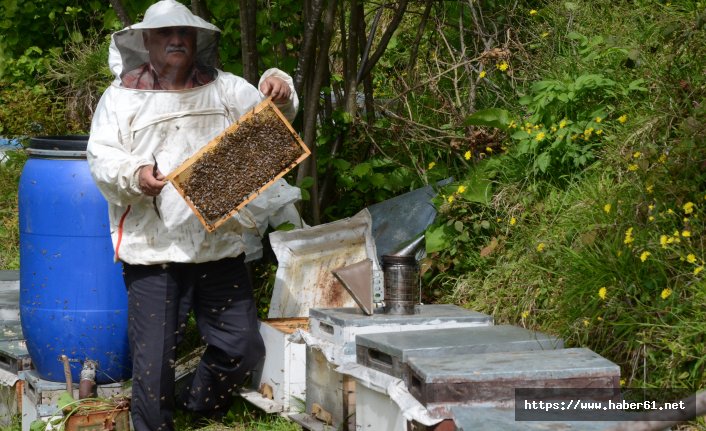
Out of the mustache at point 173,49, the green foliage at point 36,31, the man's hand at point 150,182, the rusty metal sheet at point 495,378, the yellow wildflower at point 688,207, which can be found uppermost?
the green foliage at point 36,31

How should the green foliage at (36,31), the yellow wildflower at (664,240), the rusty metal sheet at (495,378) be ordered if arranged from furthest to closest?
the green foliage at (36,31)
the yellow wildflower at (664,240)
the rusty metal sheet at (495,378)


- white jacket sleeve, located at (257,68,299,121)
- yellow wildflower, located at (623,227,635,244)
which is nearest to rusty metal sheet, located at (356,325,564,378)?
yellow wildflower, located at (623,227,635,244)

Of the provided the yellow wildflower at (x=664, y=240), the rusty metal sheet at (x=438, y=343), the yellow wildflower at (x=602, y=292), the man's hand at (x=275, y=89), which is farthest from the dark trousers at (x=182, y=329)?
the yellow wildflower at (x=664, y=240)

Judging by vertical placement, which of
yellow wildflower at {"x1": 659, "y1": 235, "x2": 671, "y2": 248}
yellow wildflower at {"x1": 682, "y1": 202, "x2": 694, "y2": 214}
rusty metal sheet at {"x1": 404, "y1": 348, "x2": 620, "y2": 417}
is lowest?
rusty metal sheet at {"x1": 404, "y1": 348, "x2": 620, "y2": 417}

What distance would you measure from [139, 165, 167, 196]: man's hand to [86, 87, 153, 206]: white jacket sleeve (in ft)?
0.10

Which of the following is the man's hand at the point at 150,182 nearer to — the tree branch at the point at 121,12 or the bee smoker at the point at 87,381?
the bee smoker at the point at 87,381

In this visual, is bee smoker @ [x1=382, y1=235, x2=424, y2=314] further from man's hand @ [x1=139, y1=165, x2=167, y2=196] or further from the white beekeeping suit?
man's hand @ [x1=139, y1=165, x2=167, y2=196]

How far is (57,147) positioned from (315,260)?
1401 millimetres

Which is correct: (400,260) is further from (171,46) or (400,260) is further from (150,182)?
(171,46)

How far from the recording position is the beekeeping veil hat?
416 centimetres

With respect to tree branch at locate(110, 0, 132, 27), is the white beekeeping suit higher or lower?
lower

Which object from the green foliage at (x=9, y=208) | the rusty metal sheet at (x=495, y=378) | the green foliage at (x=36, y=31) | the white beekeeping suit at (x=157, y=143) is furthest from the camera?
the green foliage at (x=36, y=31)

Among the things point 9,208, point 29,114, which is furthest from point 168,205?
point 29,114

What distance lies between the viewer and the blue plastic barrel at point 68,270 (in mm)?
4496
